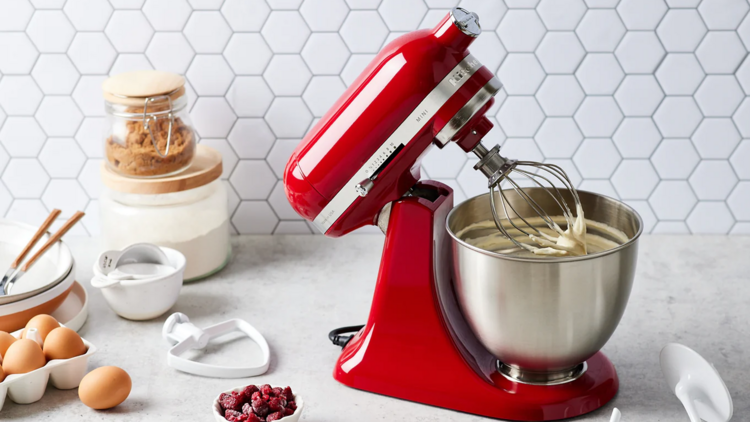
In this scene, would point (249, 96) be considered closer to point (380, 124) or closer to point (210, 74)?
point (210, 74)

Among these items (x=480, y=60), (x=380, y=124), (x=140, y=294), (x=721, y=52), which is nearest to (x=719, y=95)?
(x=721, y=52)

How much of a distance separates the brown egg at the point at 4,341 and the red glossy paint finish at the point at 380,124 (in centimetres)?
42

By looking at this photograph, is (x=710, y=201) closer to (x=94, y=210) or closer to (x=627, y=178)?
(x=627, y=178)

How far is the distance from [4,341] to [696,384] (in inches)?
34.6

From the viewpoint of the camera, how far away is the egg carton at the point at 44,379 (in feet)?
3.11

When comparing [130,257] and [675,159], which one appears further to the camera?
[675,159]

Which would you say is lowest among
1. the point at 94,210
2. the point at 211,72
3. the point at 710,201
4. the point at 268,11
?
the point at 94,210

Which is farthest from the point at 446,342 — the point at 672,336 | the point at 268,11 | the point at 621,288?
the point at 268,11

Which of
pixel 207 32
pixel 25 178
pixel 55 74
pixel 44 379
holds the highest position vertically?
pixel 207 32

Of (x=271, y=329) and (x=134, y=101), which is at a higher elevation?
(x=134, y=101)

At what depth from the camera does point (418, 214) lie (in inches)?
38.0

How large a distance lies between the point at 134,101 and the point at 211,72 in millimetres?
219

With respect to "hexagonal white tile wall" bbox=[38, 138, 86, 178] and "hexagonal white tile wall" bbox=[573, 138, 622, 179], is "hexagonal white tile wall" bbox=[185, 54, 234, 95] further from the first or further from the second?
"hexagonal white tile wall" bbox=[573, 138, 622, 179]

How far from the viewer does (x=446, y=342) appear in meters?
0.97
